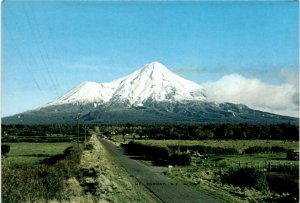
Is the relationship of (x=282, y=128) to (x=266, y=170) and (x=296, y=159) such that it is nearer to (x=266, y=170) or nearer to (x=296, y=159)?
(x=296, y=159)

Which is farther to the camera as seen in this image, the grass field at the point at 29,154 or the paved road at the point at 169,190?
the grass field at the point at 29,154

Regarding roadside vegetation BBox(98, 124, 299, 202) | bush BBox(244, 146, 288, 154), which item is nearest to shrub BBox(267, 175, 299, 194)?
roadside vegetation BBox(98, 124, 299, 202)

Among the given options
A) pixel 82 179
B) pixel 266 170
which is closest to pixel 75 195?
pixel 82 179

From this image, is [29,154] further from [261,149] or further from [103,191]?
[103,191]

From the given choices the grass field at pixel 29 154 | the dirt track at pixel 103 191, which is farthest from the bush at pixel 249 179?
the grass field at pixel 29 154

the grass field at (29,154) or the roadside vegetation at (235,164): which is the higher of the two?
the roadside vegetation at (235,164)

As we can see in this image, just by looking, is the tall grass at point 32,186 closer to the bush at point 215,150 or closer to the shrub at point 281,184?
the shrub at point 281,184

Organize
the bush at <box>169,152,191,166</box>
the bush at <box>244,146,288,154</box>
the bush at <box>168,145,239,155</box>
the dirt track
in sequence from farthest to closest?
1. the bush at <box>244,146,288,154</box>
2. the bush at <box>168,145,239,155</box>
3. the bush at <box>169,152,191,166</box>
4. the dirt track

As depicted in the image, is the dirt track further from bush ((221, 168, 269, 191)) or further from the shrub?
the shrub

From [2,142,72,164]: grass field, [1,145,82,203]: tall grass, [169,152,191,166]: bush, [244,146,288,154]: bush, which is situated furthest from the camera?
[244,146,288,154]: bush
